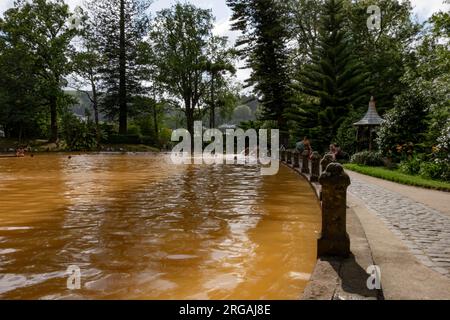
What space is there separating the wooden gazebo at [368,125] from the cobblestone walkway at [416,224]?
12.3m

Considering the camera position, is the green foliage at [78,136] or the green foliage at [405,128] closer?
the green foliage at [405,128]

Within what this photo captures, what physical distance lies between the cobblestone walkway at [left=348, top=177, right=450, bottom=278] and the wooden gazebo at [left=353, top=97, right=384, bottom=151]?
1228 cm

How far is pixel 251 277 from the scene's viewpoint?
448 centimetres

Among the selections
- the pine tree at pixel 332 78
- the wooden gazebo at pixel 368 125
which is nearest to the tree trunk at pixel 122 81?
the pine tree at pixel 332 78

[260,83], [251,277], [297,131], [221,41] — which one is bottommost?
[251,277]

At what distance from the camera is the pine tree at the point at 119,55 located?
4338 centimetres

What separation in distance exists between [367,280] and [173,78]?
43.9 metres

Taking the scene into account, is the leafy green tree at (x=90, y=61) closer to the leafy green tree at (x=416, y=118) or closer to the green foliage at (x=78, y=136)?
the green foliage at (x=78, y=136)

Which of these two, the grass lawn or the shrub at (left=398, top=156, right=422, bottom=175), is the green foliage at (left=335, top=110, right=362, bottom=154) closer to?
the grass lawn

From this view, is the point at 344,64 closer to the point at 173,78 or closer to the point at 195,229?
the point at 173,78

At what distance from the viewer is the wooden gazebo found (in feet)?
71.0

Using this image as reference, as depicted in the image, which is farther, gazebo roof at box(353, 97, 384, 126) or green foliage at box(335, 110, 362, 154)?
green foliage at box(335, 110, 362, 154)

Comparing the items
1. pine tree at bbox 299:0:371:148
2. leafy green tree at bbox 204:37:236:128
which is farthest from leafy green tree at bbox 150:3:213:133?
pine tree at bbox 299:0:371:148
